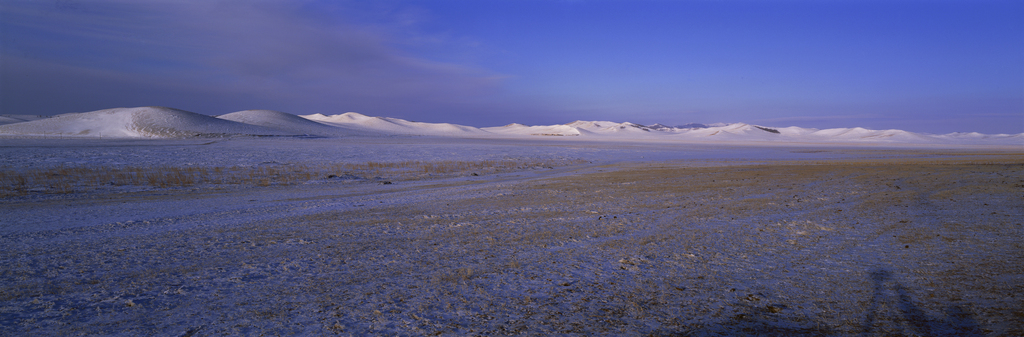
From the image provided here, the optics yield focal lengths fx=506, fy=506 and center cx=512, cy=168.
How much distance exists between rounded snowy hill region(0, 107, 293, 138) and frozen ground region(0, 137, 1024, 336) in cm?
6211

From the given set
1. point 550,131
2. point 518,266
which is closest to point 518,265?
point 518,266

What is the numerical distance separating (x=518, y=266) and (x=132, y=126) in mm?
77128

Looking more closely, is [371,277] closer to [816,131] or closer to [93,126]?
[93,126]

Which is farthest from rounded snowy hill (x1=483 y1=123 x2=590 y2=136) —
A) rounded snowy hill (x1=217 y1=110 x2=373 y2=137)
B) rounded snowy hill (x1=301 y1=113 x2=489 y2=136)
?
rounded snowy hill (x1=217 y1=110 x2=373 y2=137)

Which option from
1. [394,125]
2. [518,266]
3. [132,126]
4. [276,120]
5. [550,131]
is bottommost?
[518,266]

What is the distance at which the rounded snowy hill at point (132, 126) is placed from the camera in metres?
59.3

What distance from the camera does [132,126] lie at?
64.4 meters

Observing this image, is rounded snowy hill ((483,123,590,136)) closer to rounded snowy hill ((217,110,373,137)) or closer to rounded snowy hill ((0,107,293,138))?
rounded snowy hill ((217,110,373,137))

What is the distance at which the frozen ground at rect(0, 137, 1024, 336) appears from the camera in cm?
326

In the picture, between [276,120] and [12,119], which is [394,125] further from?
[12,119]

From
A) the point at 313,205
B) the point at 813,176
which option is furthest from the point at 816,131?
the point at 313,205

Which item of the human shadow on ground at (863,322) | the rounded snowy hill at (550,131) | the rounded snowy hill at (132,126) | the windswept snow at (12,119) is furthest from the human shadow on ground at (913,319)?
Result: the rounded snowy hill at (550,131)

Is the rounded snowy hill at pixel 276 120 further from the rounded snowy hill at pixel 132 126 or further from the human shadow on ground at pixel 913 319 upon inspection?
the human shadow on ground at pixel 913 319

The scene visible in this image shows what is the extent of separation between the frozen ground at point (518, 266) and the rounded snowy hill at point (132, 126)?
62.1 m
